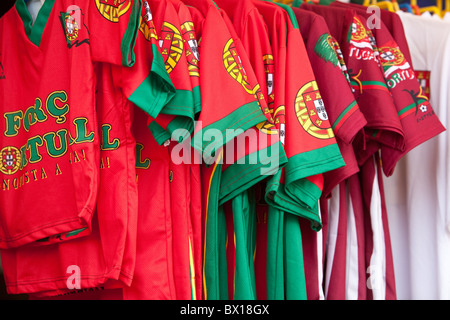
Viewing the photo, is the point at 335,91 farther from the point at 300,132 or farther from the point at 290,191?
the point at 290,191

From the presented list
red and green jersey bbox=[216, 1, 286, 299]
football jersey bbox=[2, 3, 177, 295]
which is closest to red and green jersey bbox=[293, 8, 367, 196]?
red and green jersey bbox=[216, 1, 286, 299]

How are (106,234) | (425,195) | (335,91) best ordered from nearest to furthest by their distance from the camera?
1. (106,234)
2. (335,91)
3. (425,195)

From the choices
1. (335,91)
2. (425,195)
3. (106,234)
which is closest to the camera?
(106,234)

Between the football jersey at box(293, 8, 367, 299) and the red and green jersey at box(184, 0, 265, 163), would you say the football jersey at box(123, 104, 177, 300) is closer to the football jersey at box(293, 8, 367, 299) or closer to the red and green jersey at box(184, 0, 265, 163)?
the red and green jersey at box(184, 0, 265, 163)

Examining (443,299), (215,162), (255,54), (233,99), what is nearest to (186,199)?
(215,162)

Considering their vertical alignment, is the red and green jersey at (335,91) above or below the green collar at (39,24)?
below

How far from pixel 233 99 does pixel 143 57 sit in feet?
0.58

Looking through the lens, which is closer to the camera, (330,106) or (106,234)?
(106,234)

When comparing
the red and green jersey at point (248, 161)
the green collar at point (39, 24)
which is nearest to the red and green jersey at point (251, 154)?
the red and green jersey at point (248, 161)

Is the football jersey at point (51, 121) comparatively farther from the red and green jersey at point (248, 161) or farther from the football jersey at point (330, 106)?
the football jersey at point (330, 106)

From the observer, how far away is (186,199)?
977mm

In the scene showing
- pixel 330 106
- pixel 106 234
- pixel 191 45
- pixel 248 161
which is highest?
pixel 191 45

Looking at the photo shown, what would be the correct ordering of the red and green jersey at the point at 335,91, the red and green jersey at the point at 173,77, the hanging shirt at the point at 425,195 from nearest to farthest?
the red and green jersey at the point at 173,77, the red and green jersey at the point at 335,91, the hanging shirt at the point at 425,195

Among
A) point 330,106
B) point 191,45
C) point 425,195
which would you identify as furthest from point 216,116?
point 425,195
